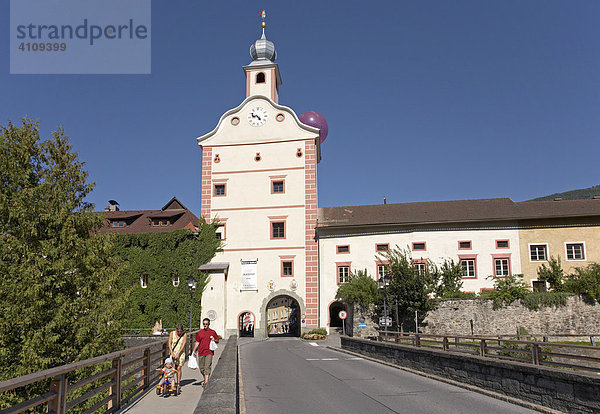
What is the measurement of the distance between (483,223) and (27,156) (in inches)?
1243

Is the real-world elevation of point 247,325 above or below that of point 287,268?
below

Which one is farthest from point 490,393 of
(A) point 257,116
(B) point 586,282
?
(A) point 257,116

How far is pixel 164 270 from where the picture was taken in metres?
40.6

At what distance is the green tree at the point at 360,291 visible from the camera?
1448 inches

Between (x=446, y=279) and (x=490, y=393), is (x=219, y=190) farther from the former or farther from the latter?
(x=490, y=393)

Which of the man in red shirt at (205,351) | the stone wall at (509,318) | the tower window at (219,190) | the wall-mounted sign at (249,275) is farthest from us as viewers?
the tower window at (219,190)

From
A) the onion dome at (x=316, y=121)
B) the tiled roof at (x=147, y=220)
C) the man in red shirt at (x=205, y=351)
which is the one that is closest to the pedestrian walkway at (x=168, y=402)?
the man in red shirt at (x=205, y=351)

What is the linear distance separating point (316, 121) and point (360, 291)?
57.0 ft

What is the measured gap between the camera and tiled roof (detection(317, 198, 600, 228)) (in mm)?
38531

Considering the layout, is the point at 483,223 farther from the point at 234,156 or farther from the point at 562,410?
the point at 562,410

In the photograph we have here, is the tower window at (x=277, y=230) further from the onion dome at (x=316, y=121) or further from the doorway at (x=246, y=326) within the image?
the onion dome at (x=316, y=121)

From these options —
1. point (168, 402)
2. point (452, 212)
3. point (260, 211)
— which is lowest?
point (168, 402)

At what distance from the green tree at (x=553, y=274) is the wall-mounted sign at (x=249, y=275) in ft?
72.9

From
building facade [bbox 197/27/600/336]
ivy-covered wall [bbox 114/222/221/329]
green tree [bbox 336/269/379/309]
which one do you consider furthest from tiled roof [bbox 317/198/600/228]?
ivy-covered wall [bbox 114/222/221/329]
